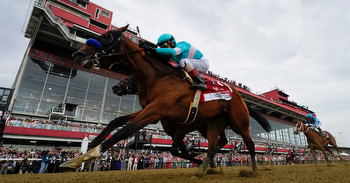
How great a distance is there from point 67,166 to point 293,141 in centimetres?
6127

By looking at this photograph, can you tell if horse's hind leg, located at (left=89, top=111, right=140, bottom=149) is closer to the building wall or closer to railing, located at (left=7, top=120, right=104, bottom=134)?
railing, located at (left=7, top=120, right=104, bottom=134)

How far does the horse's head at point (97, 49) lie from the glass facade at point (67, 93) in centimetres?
2462

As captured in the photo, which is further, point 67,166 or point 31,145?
point 31,145

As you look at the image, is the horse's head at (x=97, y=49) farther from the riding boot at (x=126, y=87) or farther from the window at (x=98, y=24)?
the window at (x=98, y=24)

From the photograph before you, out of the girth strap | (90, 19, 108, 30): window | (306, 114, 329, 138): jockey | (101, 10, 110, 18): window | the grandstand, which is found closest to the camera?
the girth strap

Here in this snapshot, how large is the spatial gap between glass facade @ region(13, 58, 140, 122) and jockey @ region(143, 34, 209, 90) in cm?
2481

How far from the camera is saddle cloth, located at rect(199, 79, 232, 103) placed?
12.3ft

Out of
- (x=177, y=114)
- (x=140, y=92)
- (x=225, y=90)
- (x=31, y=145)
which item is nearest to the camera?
(x=177, y=114)

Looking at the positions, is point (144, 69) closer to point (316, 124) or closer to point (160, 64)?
point (160, 64)

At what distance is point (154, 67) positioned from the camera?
3607mm

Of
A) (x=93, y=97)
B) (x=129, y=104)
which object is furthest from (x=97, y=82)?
(x=129, y=104)

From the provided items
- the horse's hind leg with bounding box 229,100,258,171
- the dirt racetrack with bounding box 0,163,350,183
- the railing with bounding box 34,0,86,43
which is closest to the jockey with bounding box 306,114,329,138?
the dirt racetrack with bounding box 0,163,350,183

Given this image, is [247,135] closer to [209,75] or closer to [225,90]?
[225,90]

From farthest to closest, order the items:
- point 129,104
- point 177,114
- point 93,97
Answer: point 129,104 → point 93,97 → point 177,114
